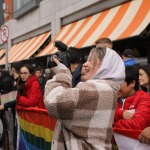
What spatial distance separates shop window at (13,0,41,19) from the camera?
14477mm

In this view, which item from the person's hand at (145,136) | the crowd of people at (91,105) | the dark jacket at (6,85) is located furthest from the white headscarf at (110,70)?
the dark jacket at (6,85)

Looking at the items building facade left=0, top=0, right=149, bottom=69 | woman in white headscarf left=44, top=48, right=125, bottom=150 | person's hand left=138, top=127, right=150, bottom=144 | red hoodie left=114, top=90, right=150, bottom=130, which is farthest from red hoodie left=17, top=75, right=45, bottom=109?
building facade left=0, top=0, right=149, bottom=69

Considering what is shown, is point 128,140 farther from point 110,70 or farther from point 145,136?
point 110,70

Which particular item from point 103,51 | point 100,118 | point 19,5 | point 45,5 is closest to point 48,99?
point 100,118

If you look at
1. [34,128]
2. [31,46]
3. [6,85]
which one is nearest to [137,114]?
[34,128]

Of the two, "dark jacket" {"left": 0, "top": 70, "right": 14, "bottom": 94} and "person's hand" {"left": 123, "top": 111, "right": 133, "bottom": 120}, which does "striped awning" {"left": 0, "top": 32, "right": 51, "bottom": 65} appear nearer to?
"dark jacket" {"left": 0, "top": 70, "right": 14, "bottom": 94}

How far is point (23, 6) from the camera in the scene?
15883 mm

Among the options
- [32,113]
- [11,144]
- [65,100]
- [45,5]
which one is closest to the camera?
Result: [65,100]

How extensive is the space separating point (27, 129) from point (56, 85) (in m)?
2.40

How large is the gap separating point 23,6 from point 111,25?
8223 millimetres

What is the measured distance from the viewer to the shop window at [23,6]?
47.5 ft

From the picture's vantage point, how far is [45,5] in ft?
44.7

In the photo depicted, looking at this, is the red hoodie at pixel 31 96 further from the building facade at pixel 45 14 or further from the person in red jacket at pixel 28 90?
the building facade at pixel 45 14

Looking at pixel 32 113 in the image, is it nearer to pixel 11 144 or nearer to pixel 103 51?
pixel 11 144
